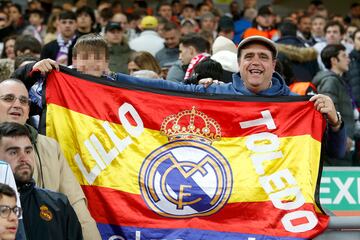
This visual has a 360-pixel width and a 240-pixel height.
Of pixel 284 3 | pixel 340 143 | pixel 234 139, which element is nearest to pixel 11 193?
pixel 234 139

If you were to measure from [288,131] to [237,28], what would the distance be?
10701 mm

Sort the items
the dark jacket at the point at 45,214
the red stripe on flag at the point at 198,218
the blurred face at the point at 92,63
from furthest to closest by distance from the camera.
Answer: the blurred face at the point at 92,63 → the red stripe on flag at the point at 198,218 → the dark jacket at the point at 45,214

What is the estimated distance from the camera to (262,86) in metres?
9.44

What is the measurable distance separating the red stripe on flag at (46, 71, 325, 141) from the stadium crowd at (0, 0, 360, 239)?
231mm

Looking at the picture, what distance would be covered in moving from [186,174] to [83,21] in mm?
7530

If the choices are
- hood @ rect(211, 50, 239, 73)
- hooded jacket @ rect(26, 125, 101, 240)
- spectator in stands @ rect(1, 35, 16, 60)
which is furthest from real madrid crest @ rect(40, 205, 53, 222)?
spectator in stands @ rect(1, 35, 16, 60)

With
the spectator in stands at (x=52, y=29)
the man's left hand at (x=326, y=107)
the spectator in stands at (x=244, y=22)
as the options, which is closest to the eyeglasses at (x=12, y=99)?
the man's left hand at (x=326, y=107)

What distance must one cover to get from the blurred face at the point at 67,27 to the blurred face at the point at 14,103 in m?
6.22

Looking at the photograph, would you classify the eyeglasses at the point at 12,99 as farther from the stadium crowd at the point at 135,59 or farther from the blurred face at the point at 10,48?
the blurred face at the point at 10,48

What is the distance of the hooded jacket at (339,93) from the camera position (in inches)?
535

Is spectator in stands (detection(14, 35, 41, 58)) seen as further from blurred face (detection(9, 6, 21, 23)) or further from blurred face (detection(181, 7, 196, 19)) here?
blurred face (detection(181, 7, 196, 19))

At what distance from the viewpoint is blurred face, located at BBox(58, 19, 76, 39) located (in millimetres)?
15039

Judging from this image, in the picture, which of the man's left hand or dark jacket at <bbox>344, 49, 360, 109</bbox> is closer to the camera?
the man's left hand

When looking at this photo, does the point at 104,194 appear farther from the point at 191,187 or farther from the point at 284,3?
the point at 284,3
